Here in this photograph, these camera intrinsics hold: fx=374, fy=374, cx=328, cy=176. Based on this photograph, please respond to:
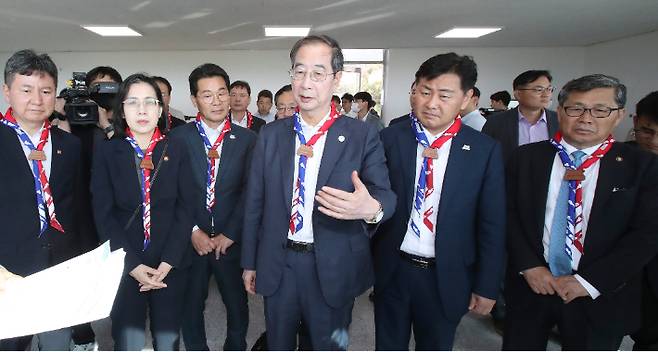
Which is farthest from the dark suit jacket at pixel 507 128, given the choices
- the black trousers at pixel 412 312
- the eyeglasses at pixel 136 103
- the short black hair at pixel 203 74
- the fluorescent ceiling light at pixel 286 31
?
the fluorescent ceiling light at pixel 286 31

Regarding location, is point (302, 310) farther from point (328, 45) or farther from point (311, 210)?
point (328, 45)

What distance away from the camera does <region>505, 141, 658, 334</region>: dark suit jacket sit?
58.2 inches

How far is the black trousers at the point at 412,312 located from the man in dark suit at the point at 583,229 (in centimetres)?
32

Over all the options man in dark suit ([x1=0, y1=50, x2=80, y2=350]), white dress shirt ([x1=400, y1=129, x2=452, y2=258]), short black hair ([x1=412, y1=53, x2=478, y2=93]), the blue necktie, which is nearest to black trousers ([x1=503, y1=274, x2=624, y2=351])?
the blue necktie

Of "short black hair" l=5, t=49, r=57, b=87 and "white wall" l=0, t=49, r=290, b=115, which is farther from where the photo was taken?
"white wall" l=0, t=49, r=290, b=115

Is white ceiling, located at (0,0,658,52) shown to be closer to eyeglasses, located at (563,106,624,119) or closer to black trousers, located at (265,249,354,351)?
eyeglasses, located at (563,106,624,119)

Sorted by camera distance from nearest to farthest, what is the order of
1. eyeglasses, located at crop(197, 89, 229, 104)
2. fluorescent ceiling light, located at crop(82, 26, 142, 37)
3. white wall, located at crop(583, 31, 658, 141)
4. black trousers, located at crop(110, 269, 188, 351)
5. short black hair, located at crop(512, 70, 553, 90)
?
black trousers, located at crop(110, 269, 188, 351) → eyeglasses, located at crop(197, 89, 229, 104) → short black hair, located at crop(512, 70, 553, 90) → fluorescent ceiling light, located at crop(82, 26, 142, 37) → white wall, located at crop(583, 31, 658, 141)

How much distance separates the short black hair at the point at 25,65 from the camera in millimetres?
1688

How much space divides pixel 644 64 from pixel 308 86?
33.7 ft

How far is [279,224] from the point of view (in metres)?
1.49

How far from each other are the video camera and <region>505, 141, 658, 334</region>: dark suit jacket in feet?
7.27

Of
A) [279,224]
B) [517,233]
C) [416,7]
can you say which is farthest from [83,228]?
→ [416,7]

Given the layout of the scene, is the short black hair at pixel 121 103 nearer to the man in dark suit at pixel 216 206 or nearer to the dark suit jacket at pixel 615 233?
the man in dark suit at pixel 216 206

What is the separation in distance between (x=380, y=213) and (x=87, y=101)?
A: 188 cm
